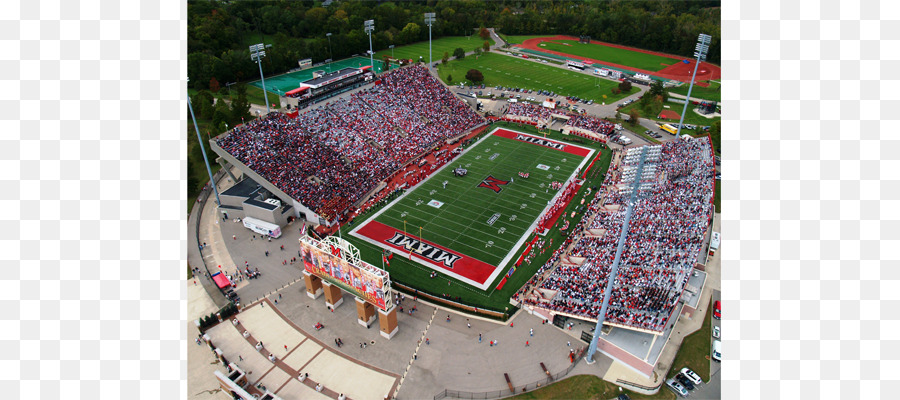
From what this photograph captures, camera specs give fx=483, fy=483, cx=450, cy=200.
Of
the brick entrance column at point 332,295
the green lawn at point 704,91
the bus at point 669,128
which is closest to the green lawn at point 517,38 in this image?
the green lawn at point 704,91

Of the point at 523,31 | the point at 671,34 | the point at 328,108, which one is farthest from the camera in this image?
the point at 523,31

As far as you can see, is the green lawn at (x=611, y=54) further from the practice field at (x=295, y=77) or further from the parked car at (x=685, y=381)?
the parked car at (x=685, y=381)

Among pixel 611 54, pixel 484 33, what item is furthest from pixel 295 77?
pixel 611 54

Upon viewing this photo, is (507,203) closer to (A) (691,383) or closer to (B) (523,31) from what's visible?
(A) (691,383)

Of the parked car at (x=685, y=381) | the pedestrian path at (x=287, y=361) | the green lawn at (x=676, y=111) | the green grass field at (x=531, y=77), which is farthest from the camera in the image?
the green grass field at (x=531, y=77)

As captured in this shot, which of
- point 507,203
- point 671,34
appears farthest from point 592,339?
point 671,34
